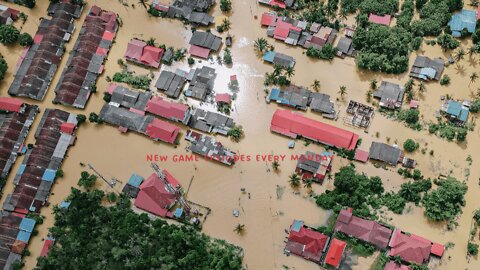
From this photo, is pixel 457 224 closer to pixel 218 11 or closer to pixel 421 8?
pixel 421 8

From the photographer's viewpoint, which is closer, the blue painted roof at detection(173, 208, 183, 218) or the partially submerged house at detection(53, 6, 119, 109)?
the blue painted roof at detection(173, 208, 183, 218)

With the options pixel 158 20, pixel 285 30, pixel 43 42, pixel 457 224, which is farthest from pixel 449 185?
pixel 43 42

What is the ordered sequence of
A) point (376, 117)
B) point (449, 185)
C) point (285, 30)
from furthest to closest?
point (285, 30)
point (376, 117)
point (449, 185)

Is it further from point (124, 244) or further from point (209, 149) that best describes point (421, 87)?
point (124, 244)

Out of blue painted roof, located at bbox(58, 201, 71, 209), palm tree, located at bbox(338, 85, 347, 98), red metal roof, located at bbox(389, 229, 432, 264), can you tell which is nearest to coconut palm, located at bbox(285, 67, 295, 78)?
palm tree, located at bbox(338, 85, 347, 98)

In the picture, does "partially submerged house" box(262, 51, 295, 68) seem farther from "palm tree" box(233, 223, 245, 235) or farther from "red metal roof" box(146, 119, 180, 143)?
"palm tree" box(233, 223, 245, 235)

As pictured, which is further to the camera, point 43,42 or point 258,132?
point 43,42

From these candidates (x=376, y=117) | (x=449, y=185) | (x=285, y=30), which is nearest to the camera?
(x=449, y=185)
